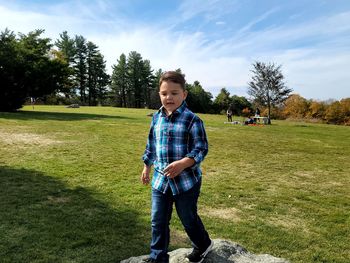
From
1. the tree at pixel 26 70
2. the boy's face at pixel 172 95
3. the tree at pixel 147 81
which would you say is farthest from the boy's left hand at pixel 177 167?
the tree at pixel 147 81

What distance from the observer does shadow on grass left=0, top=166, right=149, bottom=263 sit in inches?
147

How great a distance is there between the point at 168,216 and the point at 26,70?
2560cm

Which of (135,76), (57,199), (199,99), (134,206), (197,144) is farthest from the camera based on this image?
(135,76)

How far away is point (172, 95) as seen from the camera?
3.03 m

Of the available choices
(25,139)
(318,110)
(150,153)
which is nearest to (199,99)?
(318,110)

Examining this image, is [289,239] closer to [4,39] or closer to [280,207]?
[280,207]

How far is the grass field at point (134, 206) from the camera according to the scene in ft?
13.2

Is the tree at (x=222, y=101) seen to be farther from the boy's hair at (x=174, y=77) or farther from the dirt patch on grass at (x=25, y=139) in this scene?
the boy's hair at (x=174, y=77)

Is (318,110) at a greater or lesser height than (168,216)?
greater

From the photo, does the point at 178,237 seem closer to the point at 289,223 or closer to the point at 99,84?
the point at 289,223

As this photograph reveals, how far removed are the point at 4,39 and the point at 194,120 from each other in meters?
25.7

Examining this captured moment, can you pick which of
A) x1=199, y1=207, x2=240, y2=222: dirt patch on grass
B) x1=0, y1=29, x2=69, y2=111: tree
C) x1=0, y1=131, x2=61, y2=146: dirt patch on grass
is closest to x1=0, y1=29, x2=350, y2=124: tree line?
x1=0, y1=29, x2=69, y2=111: tree

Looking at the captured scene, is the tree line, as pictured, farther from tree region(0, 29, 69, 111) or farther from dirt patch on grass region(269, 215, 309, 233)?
dirt patch on grass region(269, 215, 309, 233)

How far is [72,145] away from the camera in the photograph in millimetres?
11297
